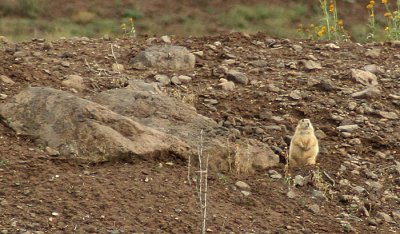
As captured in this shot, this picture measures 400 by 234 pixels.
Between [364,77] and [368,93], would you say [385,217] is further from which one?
[364,77]

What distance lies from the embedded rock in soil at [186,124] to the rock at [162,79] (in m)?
0.51

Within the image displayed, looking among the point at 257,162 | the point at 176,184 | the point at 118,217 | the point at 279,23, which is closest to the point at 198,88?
the point at 257,162

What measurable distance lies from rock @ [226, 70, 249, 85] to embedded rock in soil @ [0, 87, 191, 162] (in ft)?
5.03

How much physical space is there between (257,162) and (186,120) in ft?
2.06

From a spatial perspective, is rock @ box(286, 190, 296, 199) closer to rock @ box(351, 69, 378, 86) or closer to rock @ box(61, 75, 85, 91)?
rock @ box(61, 75, 85, 91)

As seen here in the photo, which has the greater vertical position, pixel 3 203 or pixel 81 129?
pixel 81 129

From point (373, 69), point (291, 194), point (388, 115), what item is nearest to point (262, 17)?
point (373, 69)

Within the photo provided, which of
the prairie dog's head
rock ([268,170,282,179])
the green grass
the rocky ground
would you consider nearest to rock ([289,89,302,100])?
the rocky ground

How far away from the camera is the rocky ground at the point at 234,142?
492cm

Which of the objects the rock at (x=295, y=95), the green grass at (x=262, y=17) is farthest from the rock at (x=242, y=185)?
the green grass at (x=262, y=17)

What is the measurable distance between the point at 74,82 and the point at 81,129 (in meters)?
1.27

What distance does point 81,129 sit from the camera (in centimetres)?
547

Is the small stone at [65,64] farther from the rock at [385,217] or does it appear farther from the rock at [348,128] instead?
the rock at [385,217]

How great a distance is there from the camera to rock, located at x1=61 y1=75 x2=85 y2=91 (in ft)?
21.7
